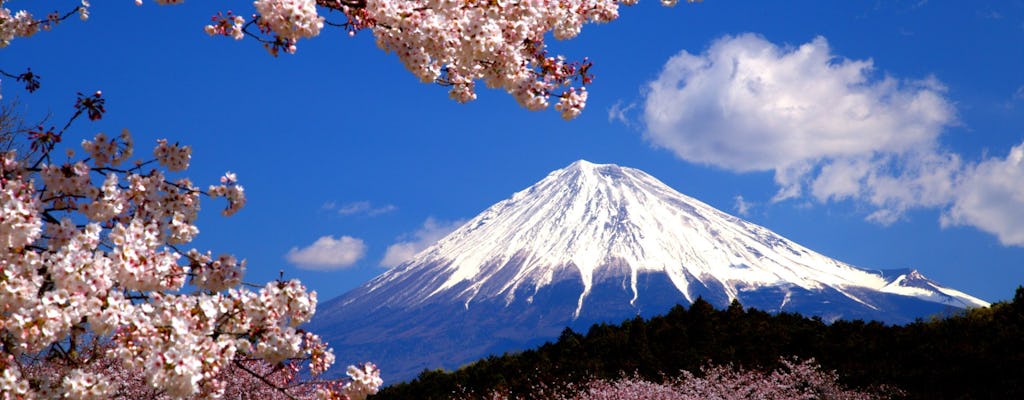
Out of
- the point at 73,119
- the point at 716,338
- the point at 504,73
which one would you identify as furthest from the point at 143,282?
the point at 716,338

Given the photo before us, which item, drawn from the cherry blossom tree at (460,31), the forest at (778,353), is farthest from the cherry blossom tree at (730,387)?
the cherry blossom tree at (460,31)

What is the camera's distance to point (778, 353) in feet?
49.0

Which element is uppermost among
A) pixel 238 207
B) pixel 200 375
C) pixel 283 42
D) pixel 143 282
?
pixel 283 42

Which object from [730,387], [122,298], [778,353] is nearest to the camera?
[122,298]

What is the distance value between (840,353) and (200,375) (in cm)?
1248

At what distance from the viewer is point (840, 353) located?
14.7 metres

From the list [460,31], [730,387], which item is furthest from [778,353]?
[460,31]

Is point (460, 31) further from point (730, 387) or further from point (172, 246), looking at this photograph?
point (730, 387)

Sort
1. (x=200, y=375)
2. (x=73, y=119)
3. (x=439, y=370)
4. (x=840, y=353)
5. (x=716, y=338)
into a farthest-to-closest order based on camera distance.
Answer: (x=439, y=370)
(x=716, y=338)
(x=840, y=353)
(x=73, y=119)
(x=200, y=375)

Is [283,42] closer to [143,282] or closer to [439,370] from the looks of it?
[143,282]

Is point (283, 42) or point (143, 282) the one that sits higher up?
point (283, 42)

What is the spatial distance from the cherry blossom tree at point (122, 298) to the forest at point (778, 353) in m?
8.45

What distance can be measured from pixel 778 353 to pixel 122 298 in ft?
40.4

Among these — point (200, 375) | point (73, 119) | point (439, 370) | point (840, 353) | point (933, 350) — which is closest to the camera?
point (200, 375)
